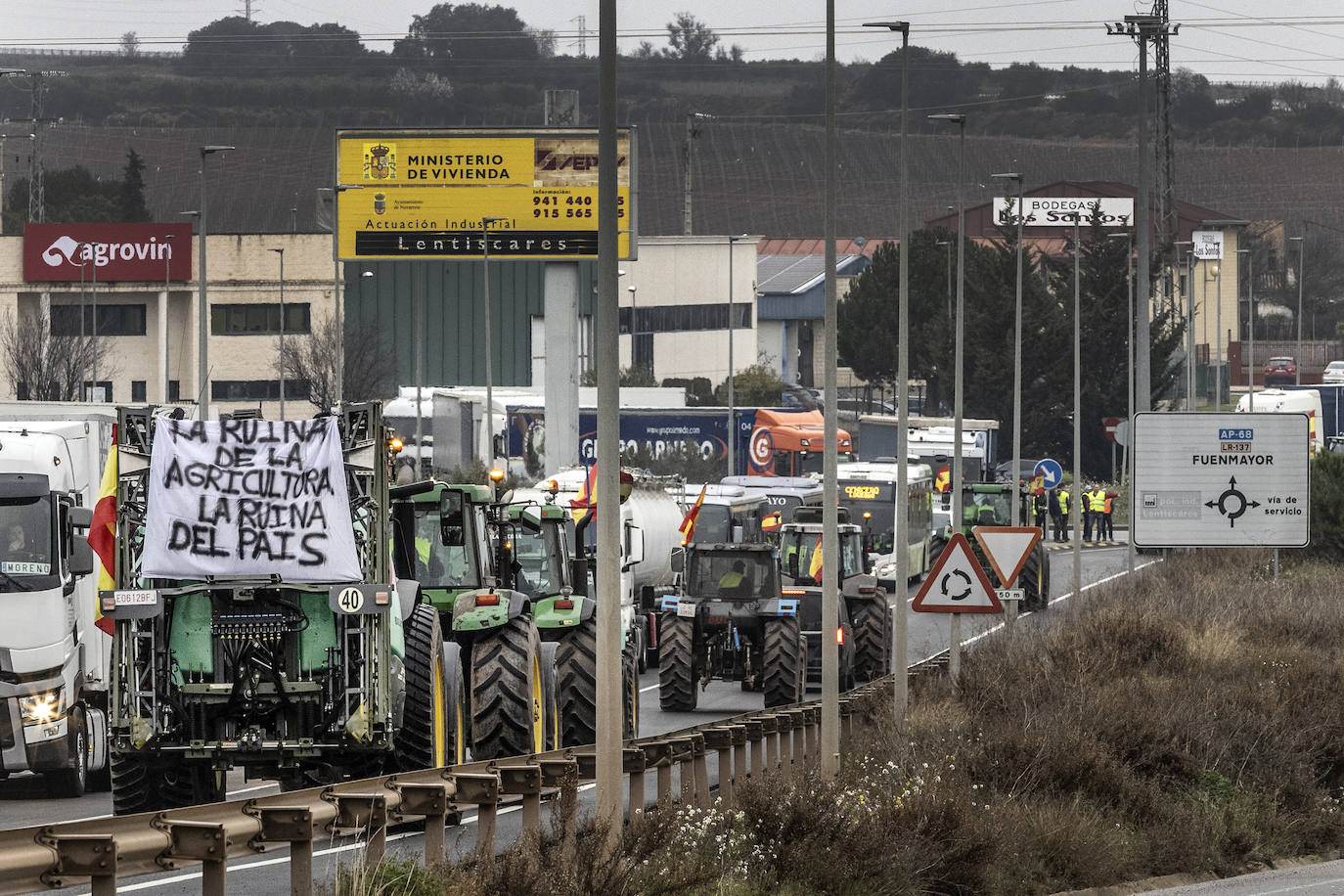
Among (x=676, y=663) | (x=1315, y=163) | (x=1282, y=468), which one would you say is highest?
(x=1315, y=163)

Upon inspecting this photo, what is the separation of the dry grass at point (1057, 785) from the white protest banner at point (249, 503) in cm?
287

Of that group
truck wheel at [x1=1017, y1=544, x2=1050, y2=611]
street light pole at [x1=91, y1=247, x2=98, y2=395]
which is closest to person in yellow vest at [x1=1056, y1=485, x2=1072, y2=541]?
truck wheel at [x1=1017, y1=544, x2=1050, y2=611]

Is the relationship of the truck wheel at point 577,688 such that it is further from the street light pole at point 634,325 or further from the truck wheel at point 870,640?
the street light pole at point 634,325

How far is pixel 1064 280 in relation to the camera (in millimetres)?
95562

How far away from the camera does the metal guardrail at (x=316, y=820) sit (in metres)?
8.77

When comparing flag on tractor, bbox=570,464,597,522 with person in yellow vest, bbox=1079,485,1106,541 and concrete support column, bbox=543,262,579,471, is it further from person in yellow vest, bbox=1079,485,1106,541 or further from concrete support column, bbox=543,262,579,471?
person in yellow vest, bbox=1079,485,1106,541

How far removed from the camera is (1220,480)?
3112 centimetres

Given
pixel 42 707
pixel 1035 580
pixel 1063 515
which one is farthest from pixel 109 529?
pixel 1063 515

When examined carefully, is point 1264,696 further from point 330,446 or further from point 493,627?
point 330,446

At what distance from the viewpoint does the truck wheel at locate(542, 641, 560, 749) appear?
17781 millimetres

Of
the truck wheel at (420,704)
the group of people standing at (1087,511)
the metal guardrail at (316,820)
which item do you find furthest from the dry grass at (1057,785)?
the group of people standing at (1087,511)

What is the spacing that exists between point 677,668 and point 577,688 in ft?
30.4

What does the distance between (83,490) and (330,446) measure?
23.5ft

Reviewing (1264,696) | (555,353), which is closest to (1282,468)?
(1264,696)
